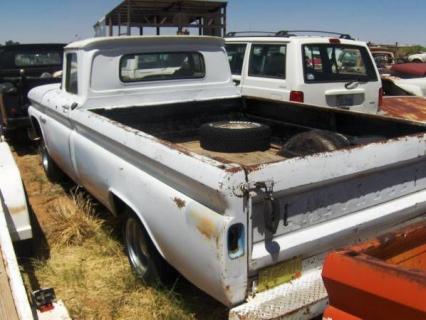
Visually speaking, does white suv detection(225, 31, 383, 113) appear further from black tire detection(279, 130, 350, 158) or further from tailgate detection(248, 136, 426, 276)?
tailgate detection(248, 136, 426, 276)

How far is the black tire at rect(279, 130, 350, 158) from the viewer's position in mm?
3227

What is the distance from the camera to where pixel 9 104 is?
7.75 m

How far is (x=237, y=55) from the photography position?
730 cm

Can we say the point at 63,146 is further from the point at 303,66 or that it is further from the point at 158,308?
the point at 303,66

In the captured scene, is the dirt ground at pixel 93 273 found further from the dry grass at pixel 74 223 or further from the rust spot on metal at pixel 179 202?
the rust spot on metal at pixel 179 202

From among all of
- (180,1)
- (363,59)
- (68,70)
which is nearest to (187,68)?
(68,70)

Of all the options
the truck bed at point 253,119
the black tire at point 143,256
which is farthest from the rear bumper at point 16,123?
the black tire at point 143,256

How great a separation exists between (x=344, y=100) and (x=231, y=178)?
4909 millimetres

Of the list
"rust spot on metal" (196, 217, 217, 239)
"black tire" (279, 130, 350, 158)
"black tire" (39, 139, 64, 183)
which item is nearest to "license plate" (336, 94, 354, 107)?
"black tire" (279, 130, 350, 158)

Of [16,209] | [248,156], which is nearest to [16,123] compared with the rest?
[16,209]

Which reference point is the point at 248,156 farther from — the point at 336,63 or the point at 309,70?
the point at 336,63

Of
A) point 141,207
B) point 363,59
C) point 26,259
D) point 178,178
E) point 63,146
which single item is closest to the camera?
point 178,178

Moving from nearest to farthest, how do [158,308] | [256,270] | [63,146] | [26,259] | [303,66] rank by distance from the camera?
[256,270], [158,308], [26,259], [63,146], [303,66]

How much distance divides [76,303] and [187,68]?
2.53m
